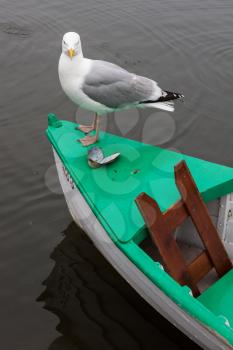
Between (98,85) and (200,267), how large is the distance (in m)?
1.99

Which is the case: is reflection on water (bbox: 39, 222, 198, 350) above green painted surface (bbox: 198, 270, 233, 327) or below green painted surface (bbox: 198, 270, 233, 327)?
below

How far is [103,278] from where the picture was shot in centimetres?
502

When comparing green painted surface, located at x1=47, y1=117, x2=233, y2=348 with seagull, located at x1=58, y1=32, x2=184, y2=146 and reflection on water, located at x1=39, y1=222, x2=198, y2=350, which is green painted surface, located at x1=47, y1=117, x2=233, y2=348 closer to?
seagull, located at x1=58, y1=32, x2=184, y2=146

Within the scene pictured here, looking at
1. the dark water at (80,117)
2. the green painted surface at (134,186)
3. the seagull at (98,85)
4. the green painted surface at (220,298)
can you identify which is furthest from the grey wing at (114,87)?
the green painted surface at (220,298)

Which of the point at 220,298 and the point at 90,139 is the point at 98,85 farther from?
the point at 220,298

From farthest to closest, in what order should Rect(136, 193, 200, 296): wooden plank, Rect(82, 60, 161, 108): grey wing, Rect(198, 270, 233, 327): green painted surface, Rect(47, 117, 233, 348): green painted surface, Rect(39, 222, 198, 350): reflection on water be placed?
1. Rect(82, 60, 161, 108): grey wing
2. Rect(39, 222, 198, 350): reflection on water
3. Rect(198, 270, 233, 327): green painted surface
4. Rect(136, 193, 200, 296): wooden plank
5. Rect(47, 117, 233, 348): green painted surface

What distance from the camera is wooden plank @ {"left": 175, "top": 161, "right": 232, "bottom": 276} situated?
410 cm

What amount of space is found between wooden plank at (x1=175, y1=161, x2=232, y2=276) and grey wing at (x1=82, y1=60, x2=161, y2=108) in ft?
3.58

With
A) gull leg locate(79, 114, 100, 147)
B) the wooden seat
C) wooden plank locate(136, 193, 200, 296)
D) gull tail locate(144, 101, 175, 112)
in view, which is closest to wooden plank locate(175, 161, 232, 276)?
the wooden seat

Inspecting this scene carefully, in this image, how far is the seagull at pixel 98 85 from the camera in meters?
4.69

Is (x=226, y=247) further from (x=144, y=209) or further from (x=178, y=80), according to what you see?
(x=178, y=80)

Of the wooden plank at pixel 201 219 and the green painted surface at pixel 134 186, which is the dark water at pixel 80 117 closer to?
the wooden plank at pixel 201 219

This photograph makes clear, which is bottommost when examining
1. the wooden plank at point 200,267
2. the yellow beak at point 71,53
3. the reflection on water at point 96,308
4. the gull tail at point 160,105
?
the reflection on water at point 96,308

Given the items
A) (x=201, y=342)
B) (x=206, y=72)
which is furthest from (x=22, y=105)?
(x=201, y=342)
